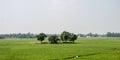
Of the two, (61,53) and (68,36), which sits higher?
(68,36)

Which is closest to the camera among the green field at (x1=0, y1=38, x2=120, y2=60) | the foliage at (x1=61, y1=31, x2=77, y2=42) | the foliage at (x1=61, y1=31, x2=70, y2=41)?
the green field at (x1=0, y1=38, x2=120, y2=60)

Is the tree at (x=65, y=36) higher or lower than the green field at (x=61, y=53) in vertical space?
higher

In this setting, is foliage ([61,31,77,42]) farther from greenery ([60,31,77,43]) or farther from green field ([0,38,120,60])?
green field ([0,38,120,60])

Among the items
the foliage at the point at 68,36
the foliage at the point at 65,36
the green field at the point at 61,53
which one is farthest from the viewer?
the foliage at the point at 65,36

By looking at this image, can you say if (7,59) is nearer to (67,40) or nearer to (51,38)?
(51,38)

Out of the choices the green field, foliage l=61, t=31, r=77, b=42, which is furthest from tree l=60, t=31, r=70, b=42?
the green field

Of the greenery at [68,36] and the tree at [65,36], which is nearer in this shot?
the greenery at [68,36]

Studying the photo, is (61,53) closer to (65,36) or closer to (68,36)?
(68,36)

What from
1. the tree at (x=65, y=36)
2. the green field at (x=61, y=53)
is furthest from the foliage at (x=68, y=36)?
the green field at (x=61, y=53)

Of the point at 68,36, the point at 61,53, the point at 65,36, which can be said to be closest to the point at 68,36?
the point at 68,36

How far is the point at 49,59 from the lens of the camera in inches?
1500

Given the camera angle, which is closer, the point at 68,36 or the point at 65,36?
the point at 68,36

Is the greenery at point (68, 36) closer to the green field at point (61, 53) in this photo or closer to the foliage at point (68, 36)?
the foliage at point (68, 36)

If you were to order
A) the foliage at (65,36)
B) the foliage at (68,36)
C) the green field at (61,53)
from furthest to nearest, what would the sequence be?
the foliage at (65,36) → the foliage at (68,36) → the green field at (61,53)
